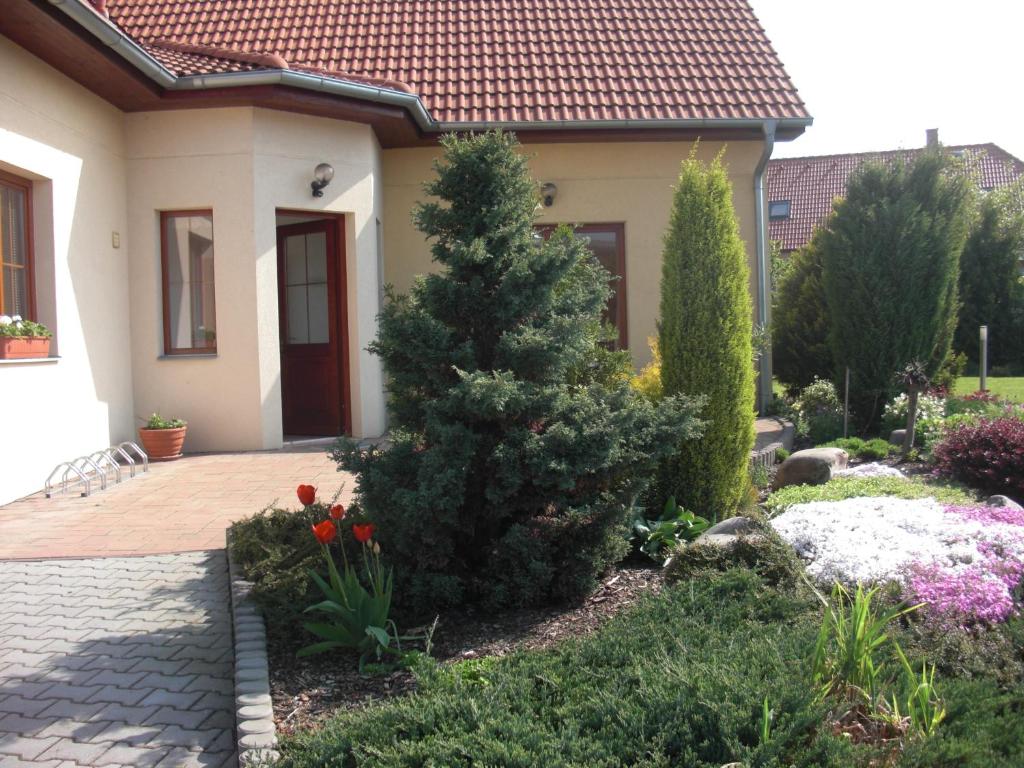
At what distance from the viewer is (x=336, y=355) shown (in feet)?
34.0

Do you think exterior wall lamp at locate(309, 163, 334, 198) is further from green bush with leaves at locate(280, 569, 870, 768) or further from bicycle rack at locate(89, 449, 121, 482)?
green bush with leaves at locate(280, 569, 870, 768)

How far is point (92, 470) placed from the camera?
27.4ft

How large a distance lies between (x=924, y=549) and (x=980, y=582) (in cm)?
46

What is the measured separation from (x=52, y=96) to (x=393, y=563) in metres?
6.08

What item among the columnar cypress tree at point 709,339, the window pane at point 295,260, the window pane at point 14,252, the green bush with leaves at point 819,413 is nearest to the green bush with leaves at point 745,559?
the columnar cypress tree at point 709,339

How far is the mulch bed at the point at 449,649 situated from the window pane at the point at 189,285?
634cm

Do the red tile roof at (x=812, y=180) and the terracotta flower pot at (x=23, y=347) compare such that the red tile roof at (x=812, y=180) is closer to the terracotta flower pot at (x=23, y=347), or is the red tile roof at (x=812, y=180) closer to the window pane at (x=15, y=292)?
the window pane at (x=15, y=292)

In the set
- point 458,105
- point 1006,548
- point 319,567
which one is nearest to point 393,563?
point 319,567

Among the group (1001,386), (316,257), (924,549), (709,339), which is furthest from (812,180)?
(924,549)

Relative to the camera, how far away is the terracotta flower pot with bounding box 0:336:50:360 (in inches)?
283

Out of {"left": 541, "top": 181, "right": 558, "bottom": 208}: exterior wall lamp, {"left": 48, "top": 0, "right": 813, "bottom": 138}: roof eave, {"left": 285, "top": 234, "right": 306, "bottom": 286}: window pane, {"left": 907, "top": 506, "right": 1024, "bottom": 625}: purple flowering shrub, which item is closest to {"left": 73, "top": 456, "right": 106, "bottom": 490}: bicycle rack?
{"left": 285, "top": 234, "right": 306, "bottom": 286}: window pane

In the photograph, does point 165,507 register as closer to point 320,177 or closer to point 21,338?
point 21,338

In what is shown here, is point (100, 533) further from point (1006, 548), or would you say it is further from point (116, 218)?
point (1006, 548)

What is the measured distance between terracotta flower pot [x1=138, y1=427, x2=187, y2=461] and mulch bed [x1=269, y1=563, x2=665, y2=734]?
18.3 feet
